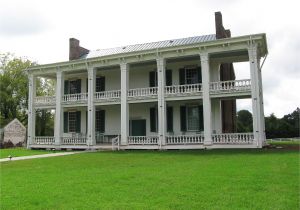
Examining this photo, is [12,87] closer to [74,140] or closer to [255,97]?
[74,140]

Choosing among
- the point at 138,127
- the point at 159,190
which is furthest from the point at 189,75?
the point at 159,190

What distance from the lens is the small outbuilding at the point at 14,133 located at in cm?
3808

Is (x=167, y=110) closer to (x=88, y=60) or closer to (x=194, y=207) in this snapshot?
(x=88, y=60)

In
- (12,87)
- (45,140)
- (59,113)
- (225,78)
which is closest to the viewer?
(59,113)

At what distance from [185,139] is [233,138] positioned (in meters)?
3.56

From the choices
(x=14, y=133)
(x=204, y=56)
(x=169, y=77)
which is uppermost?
(x=204, y=56)

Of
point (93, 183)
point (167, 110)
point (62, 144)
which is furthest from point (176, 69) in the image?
point (93, 183)

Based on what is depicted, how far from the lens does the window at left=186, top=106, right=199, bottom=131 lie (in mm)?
26156

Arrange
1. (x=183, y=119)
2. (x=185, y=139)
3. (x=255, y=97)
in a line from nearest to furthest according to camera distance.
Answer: (x=255, y=97), (x=185, y=139), (x=183, y=119)

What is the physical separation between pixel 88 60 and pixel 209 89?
9.88 metres

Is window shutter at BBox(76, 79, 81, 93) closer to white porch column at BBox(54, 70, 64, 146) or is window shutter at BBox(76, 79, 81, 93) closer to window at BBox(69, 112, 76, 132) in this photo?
window at BBox(69, 112, 76, 132)

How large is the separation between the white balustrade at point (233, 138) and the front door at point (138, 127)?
6.61 meters

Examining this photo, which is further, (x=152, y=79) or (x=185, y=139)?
(x=152, y=79)

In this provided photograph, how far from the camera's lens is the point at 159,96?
81.0 ft
